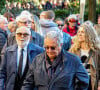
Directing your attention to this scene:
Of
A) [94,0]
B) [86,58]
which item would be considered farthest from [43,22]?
[94,0]

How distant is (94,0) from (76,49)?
17.3 meters

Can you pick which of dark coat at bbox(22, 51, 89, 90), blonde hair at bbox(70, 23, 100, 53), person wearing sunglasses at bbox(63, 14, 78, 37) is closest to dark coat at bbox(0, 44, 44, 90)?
dark coat at bbox(22, 51, 89, 90)

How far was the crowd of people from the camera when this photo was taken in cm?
482

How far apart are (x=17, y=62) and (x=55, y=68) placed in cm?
160

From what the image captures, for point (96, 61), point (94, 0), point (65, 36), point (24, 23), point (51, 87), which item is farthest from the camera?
point (94, 0)

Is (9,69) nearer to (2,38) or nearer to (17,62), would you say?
(17,62)

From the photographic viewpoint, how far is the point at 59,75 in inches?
189

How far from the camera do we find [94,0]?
79.2 ft

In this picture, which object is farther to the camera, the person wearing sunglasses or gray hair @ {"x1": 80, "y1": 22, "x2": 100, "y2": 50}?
the person wearing sunglasses

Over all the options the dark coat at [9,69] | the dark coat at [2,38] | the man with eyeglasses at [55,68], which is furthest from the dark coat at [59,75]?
the dark coat at [2,38]

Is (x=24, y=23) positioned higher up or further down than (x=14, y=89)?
higher up

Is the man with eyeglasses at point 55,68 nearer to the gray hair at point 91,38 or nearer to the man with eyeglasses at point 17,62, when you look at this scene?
the man with eyeglasses at point 17,62

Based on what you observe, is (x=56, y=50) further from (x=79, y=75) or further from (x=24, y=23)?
(x=24, y=23)

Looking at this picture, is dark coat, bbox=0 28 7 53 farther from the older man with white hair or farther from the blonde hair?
the blonde hair
